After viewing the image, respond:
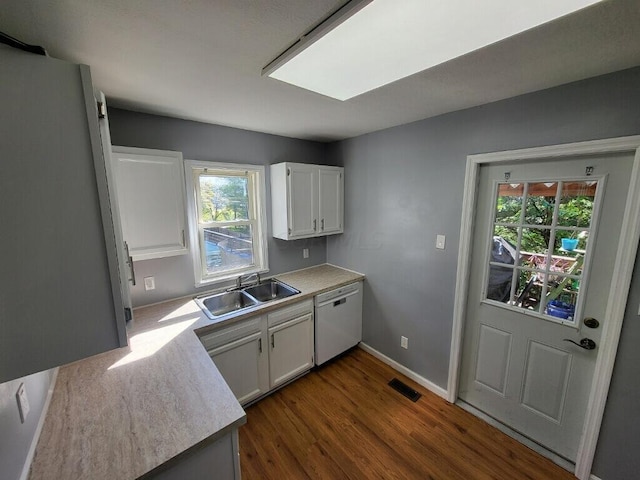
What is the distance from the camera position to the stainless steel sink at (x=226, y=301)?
7.63ft

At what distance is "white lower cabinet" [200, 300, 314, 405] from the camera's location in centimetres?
198

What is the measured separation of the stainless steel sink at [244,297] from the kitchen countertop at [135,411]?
591mm

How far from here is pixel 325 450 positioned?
184cm

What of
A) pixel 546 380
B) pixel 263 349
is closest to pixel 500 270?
pixel 546 380

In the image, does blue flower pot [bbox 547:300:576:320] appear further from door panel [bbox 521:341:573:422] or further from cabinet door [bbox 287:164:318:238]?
cabinet door [bbox 287:164:318:238]

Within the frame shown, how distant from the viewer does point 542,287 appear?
178 centimetres

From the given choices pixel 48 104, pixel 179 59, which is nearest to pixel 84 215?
pixel 48 104

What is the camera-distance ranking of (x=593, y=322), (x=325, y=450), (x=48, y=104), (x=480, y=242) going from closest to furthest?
(x=48, y=104), (x=593, y=322), (x=325, y=450), (x=480, y=242)

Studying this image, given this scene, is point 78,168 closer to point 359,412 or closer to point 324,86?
point 324,86

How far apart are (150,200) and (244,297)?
1.17 meters

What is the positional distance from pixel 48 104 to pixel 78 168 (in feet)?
0.51

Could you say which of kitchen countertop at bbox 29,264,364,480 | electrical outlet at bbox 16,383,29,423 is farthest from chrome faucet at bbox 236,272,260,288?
electrical outlet at bbox 16,383,29,423

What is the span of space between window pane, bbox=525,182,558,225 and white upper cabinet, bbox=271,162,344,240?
172 cm

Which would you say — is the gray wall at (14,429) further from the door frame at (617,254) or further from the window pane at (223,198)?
the door frame at (617,254)
